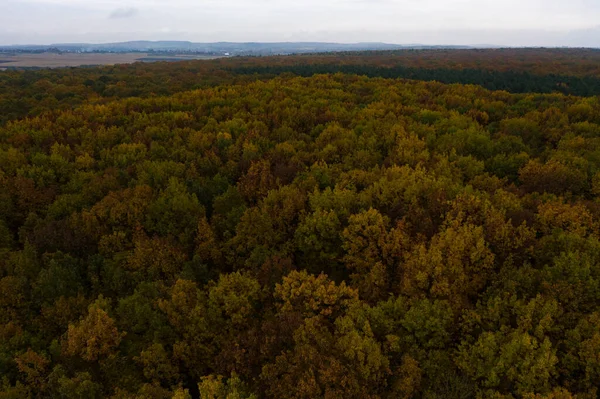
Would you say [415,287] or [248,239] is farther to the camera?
[248,239]

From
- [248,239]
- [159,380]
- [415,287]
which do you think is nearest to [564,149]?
[415,287]

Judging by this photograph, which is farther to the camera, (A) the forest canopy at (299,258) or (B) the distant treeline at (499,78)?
(B) the distant treeline at (499,78)

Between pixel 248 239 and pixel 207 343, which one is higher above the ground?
pixel 248 239

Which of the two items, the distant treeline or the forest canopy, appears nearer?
the forest canopy

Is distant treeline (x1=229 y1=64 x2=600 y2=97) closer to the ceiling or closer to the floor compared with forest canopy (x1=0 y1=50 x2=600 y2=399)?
closer to the ceiling

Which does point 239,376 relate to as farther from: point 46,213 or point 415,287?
point 46,213

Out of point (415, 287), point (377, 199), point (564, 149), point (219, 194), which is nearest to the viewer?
Answer: point (415, 287)

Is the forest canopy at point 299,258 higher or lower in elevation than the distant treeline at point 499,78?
lower

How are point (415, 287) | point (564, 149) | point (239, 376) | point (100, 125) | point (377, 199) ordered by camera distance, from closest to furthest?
point (239, 376)
point (415, 287)
point (377, 199)
point (564, 149)
point (100, 125)
